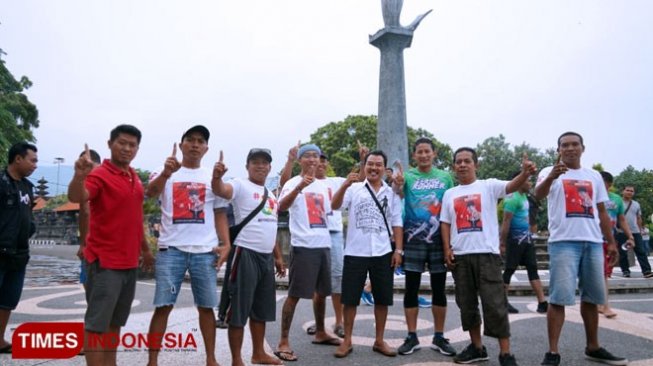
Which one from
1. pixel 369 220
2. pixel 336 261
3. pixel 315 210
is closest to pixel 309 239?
pixel 315 210

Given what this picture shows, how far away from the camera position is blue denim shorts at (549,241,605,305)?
159 inches

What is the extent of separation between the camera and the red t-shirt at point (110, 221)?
10.3ft

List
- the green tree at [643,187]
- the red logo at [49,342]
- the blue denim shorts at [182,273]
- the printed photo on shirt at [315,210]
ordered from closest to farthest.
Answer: the blue denim shorts at [182,273] < the red logo at [49,342] < the printed photo on shirt at [315,210] < the green tree at [643,187]

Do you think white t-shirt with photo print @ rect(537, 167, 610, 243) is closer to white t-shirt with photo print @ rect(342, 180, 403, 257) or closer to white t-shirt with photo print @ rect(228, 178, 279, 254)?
white t-shirt with photo print @ rect(342, 180, 403, 257)

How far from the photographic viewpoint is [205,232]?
146 inches

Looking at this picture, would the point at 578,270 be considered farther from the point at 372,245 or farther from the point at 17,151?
the point at 17,151

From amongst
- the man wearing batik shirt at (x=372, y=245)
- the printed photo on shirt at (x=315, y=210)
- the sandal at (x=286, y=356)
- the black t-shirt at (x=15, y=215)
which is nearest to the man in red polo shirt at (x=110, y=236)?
the sandal at (x=286, y=356)

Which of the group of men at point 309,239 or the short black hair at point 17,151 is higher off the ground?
the short black hair at point 17,151

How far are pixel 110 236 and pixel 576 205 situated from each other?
12.1 feet

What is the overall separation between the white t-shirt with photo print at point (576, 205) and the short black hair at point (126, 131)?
3305 mm

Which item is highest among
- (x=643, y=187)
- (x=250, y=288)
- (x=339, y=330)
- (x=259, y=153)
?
(x=643, y=187)

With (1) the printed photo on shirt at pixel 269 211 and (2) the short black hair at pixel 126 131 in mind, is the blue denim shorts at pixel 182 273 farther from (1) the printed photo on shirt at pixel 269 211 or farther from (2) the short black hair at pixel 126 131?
(2) the short black hair at pixel 126 131

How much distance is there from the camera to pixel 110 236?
10.4 feet

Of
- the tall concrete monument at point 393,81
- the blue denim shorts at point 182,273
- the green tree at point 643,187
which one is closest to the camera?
the blue denim shorts at point 182,273
